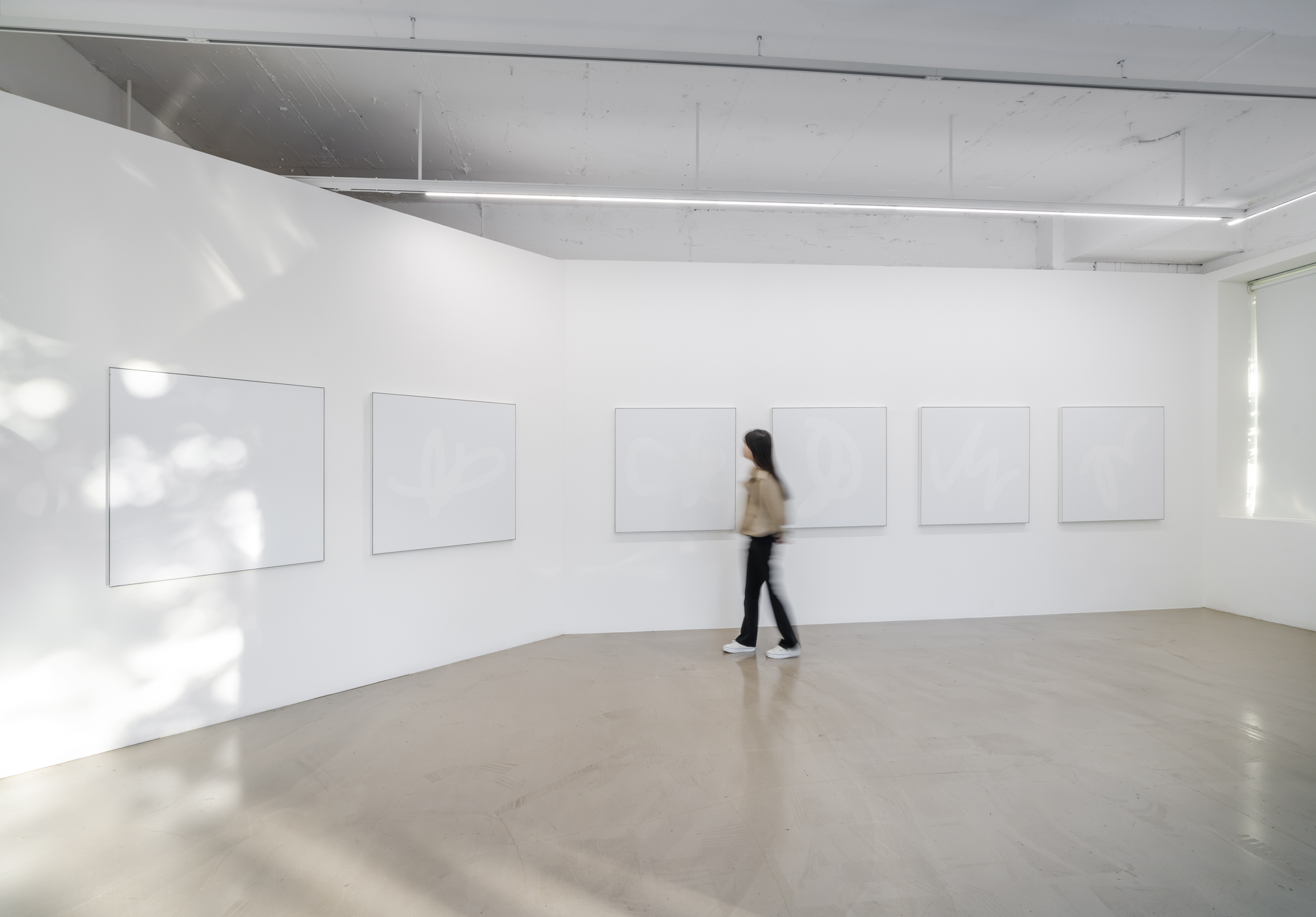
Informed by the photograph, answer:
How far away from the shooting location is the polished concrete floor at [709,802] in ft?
6.91

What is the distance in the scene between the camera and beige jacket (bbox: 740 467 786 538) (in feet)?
15.5

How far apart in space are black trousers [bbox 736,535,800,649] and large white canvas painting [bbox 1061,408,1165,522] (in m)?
3.40

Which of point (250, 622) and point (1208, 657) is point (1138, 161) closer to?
point (1208, 657)

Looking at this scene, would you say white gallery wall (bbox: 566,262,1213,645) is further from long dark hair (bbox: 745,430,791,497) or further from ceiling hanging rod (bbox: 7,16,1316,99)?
ceiling hanging rod (bbox: 7,16,1316,99)

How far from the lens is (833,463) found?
5.75 metres

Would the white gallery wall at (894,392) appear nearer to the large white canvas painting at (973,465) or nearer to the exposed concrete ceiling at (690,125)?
the large white canvas painting at (973,465)

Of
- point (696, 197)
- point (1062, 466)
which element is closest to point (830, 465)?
point (1062, 466)

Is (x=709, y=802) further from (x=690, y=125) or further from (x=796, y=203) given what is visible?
(x=690, y=125)

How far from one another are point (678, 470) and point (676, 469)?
27mm

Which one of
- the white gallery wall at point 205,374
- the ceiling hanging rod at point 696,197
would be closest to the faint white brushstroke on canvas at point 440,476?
the white gallery wall at point 205,374

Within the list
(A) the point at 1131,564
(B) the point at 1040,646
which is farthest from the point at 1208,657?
(A) the point at 1131,564

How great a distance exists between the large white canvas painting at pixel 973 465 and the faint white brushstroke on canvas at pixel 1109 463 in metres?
0.74

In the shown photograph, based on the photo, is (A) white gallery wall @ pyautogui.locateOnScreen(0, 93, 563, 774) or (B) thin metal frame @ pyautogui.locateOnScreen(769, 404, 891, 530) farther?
(B) thin metal frame @ pyautogui.locateOnScreen(769, 404, 891, 530)

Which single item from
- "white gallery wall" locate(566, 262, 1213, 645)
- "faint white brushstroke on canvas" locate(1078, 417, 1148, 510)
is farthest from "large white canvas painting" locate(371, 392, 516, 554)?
"faint white brushstroke on canvas" locate(1078, 417, 1148, 510)
